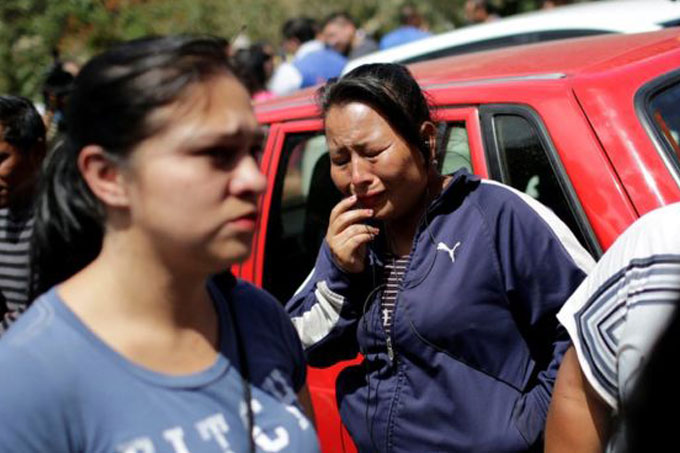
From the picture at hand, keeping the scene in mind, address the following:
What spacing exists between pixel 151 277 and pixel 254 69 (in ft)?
14.0

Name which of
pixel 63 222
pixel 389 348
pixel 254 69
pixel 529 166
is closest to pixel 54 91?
pixel 254 69

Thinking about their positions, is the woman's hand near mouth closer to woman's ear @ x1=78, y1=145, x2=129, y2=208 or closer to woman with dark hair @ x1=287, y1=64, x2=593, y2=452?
woman with dark hair @ x1=287, y1=64, x2=593, y2=452

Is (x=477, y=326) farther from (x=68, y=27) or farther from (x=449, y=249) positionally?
(x=68, y=27)

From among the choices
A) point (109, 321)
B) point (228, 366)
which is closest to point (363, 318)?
point (228, 366)

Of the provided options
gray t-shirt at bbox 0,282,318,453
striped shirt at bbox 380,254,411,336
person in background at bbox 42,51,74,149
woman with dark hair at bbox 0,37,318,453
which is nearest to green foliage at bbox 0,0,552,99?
person in background at bbox 42,51,74,149

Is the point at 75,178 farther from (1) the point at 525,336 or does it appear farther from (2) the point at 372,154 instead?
(1) the point at 525,336

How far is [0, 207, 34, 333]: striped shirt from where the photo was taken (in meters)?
2.85

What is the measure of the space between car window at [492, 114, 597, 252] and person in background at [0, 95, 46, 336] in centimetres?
145

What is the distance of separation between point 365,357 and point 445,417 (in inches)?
11.5

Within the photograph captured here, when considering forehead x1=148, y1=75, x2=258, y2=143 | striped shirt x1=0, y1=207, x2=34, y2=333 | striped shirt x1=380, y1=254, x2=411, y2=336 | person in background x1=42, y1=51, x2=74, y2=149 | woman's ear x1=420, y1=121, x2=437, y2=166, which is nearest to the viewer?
forehead x1=148, y1=75, x2=258, y2=143

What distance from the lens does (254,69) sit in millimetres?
5715

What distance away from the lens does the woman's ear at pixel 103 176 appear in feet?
5.17

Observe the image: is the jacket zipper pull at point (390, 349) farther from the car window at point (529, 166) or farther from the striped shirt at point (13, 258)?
the striped shirt at point (13, 258)

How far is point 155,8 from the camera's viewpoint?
39.8 ft
